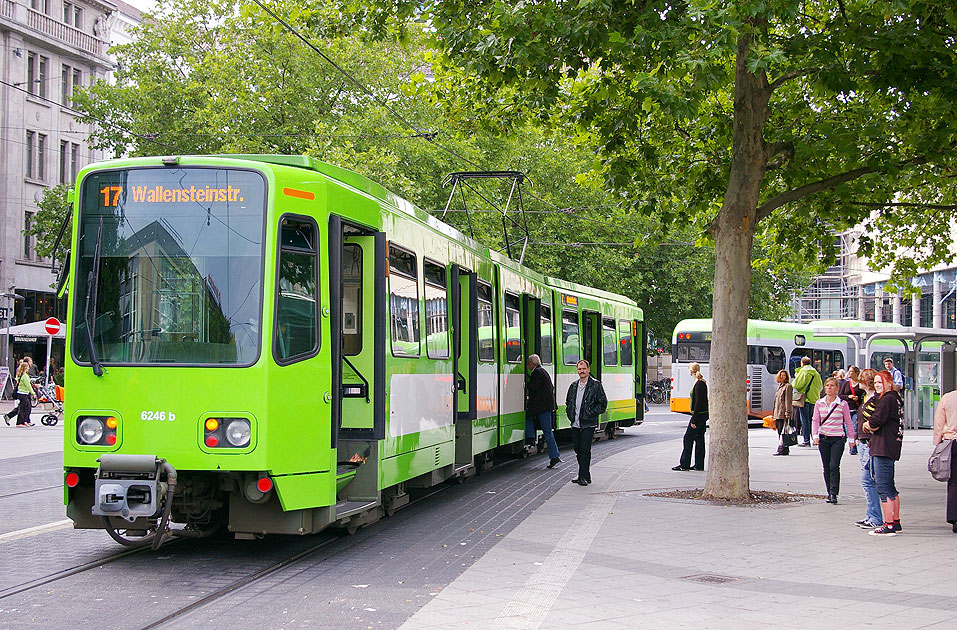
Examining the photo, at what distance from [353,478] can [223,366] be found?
2074 mm

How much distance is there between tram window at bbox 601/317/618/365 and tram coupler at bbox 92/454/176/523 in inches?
648

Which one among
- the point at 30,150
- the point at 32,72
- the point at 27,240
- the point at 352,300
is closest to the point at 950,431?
the point at 352,300

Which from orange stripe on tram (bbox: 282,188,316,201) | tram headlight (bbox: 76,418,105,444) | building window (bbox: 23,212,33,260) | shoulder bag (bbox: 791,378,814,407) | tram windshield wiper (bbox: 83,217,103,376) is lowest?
shoulder bag (bbox: 791,378,814,407)

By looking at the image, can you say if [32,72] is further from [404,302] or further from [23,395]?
[404,302]

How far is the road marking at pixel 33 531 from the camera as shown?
985 centimetres

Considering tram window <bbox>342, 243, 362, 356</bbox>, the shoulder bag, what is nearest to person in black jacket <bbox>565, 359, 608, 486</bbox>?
tram window <bbox>342, 243, 362, 356</bbox>

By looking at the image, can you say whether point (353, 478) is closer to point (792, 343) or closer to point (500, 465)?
point (500, 465)

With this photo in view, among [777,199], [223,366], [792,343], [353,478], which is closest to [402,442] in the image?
[353,478]

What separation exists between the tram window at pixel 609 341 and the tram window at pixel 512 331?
6.57m

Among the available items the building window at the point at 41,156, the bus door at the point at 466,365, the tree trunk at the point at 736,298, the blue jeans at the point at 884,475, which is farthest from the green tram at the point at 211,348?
the building window at the point at 41,156

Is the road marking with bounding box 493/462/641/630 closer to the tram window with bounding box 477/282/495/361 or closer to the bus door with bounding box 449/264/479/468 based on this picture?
the bus door with bounding box 449/264/479/468

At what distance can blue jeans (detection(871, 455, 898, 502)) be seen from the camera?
35.6 feet

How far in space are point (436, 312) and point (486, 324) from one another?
2807 millimetres

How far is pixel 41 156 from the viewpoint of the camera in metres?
46.2
